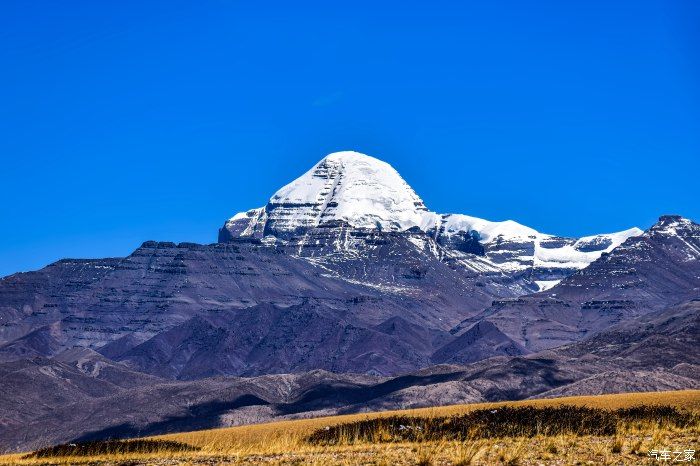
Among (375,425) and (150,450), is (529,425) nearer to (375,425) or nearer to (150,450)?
(375,425)

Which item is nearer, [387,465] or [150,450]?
[387,465]

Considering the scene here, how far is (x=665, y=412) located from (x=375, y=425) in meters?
11.2

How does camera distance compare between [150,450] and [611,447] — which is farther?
[150,450]

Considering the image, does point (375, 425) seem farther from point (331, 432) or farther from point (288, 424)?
point (288, 424)

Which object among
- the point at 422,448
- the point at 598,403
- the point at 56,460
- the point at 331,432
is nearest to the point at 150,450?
the point at 56,460

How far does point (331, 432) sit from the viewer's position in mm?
48312

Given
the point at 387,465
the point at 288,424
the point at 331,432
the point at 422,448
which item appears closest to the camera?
the point at 387,465

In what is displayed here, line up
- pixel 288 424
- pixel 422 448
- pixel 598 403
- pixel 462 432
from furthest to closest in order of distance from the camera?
pixel 288 424 → pixel 598 403 → pixel 462 432 → pixel 422 448

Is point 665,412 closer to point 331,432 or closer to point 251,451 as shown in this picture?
point 331,432

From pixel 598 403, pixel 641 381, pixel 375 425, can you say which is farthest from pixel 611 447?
pixel 641 381

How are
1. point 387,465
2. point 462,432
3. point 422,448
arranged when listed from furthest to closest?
point 462,432 < point 422,448 < point 387,465

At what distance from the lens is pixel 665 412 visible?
4466 centimetres

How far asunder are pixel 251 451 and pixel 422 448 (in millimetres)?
6043

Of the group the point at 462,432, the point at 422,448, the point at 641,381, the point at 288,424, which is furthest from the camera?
the point at 641,381
